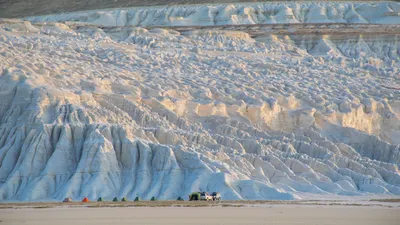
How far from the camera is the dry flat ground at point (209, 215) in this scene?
136 ft

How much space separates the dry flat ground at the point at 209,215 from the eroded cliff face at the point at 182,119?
961cm

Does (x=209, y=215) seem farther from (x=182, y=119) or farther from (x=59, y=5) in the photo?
(x=59, y=5)

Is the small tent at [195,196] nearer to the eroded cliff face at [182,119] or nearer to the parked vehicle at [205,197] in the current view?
the parked vehicle at [205,197]

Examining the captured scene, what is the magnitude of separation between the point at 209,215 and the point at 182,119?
23.6m

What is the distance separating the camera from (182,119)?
6750 cm

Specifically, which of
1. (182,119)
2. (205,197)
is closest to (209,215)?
(205,197)

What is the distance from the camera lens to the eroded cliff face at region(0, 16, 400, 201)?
6000cm

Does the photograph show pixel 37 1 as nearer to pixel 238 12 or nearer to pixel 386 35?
pixel 238 12

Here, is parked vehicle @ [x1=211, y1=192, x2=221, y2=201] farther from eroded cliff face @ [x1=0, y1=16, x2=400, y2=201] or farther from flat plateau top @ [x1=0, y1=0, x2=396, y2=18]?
flat plateau top @ [x1=0, y1=0, x2=396, y2=18]

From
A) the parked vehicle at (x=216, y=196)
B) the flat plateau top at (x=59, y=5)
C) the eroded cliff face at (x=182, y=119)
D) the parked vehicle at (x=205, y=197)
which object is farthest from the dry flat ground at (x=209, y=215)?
the flat plateau top at (x=59, y=5)

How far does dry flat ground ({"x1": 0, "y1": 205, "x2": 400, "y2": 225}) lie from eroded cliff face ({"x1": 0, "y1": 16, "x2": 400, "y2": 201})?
9606 millimetres

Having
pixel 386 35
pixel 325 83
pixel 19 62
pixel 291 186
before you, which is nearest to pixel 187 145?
pixel 291 186

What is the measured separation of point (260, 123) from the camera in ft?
232

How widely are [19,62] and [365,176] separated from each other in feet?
59.9
